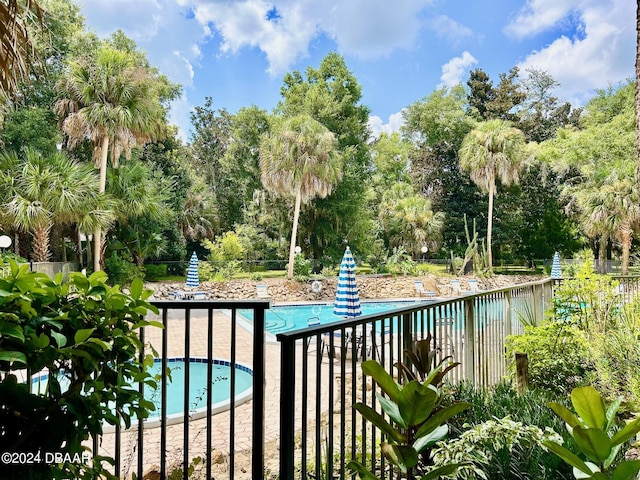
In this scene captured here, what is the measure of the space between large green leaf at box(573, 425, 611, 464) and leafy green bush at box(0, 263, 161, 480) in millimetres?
1248

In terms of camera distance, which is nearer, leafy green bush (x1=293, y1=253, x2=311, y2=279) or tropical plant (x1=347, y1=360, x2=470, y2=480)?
tropical plant (x1=347, y1=360, x2=470, y2=480)

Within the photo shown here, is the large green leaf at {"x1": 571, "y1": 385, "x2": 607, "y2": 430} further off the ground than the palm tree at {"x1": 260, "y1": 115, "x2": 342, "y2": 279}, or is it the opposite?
the palm tree at {"x1": 260, "y1": 115, "x2": 342, "y2": 279}

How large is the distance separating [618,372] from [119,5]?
4133cm

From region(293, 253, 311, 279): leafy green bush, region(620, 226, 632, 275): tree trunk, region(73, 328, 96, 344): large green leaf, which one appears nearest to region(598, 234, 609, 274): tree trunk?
region(620, 226, 632, 275): tree trunk

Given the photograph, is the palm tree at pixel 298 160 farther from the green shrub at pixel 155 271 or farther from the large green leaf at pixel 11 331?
the large green leaf at pixel 11 331

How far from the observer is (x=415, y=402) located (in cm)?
140

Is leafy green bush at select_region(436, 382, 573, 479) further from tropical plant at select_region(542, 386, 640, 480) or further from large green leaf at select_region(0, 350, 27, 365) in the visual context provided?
large green leaf at select_region(0, 350, 27, 365)

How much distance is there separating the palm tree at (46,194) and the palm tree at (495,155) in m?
15.8

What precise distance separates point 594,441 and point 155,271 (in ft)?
59.0

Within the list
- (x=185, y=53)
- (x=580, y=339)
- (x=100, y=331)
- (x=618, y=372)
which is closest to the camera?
(x=100, y=331)

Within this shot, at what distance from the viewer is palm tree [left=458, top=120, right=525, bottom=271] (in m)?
19.9

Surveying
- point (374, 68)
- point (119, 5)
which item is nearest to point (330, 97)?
point (119, 5)

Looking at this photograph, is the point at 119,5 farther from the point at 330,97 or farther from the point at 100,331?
the point at 100,331

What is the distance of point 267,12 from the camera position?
36.4m
